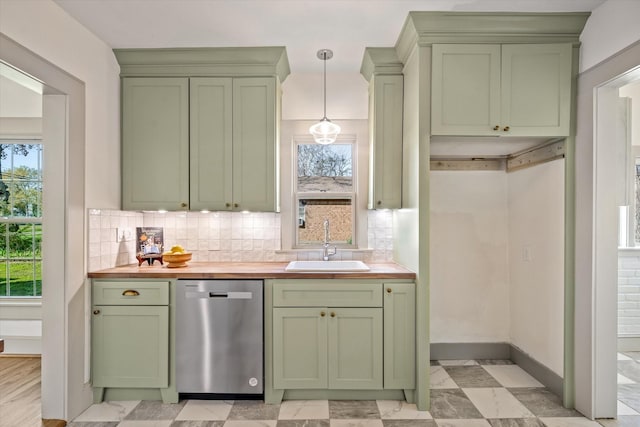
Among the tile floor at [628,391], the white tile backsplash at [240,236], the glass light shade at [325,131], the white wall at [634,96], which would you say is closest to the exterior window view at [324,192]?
the white tile backsplash at [240,236]

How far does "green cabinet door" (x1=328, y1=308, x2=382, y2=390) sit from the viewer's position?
257 cm

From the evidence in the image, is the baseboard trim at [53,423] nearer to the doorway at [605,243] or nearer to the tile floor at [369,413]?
the tile floor at [369,413]

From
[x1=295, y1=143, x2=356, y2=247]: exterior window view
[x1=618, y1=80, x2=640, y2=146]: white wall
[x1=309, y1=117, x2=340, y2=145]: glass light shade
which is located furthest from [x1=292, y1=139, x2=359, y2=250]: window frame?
[x1=618, y1=80, x2=640, y2=146]: white wall

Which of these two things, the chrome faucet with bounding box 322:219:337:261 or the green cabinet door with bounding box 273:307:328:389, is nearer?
the green cabinet door with bounding box 273:307:328:389

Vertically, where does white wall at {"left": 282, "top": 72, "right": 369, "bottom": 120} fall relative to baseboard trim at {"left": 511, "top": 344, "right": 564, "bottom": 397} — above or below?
above

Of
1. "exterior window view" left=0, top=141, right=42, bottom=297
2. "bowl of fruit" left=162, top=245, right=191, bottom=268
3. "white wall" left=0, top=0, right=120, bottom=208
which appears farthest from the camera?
"exterior window view" left=0, top=141, right=42, bottom=297

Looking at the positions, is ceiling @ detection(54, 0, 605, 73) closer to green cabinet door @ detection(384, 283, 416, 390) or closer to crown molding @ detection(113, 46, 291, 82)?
crown molding @ detection(113, 46, 291, 82)

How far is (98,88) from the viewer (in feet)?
8.82

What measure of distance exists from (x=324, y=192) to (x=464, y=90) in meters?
1.44

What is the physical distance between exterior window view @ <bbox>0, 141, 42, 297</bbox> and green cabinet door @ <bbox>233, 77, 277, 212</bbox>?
2.26 m

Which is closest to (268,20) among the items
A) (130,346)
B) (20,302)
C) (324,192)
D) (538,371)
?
(324,192)

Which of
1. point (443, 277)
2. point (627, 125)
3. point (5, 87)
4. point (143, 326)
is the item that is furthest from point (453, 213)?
point (5, 87)

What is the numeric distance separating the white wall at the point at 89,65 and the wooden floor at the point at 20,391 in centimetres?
143

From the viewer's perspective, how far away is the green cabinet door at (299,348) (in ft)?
8.48
